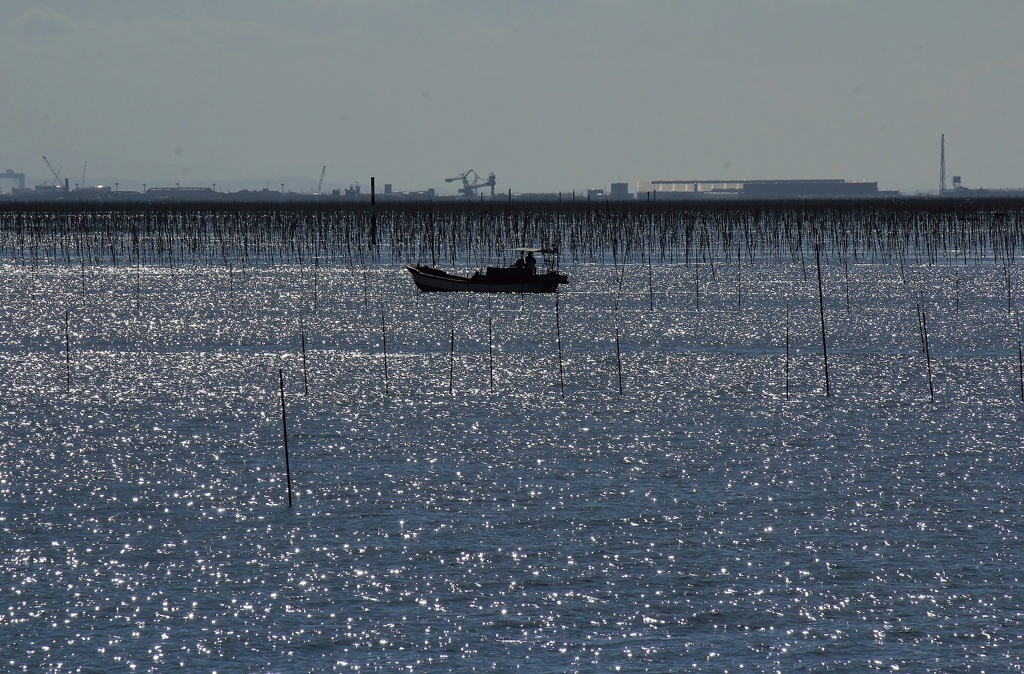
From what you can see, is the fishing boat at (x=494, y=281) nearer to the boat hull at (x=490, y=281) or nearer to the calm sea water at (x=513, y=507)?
the boat hull at (x=490, y=281)

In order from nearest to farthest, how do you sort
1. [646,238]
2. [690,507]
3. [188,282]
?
[690,507], [188,282], [646,238]

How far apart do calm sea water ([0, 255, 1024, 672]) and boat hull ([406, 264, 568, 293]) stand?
45.2ft

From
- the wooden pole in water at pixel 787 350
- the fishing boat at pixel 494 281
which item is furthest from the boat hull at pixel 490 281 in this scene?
the wooden pole in water at pixel 787 350

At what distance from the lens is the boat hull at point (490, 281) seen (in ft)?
151

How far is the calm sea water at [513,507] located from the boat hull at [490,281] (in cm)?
1379

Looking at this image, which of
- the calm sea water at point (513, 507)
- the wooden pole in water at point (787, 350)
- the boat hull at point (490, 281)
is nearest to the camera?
the calm sea water at point (513, 507)

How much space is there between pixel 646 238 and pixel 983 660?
68.9 meters

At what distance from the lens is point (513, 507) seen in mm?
15242

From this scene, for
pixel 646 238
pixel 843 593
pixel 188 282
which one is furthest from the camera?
pixel 646 238

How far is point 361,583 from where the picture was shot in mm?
12211

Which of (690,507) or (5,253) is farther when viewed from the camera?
(5,253)

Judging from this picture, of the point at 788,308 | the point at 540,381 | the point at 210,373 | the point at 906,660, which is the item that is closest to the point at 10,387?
the point at 210,373

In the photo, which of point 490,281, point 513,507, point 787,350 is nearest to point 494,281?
point 490,281

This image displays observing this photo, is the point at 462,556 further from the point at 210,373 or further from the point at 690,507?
the point at 210,373
